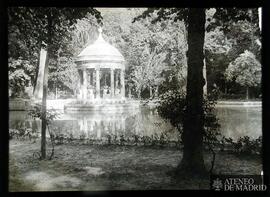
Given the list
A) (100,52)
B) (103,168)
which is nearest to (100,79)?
(100,52)

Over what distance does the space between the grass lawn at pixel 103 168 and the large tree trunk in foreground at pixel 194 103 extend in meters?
0.09

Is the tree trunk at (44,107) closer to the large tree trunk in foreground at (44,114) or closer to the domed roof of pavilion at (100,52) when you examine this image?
the large tree trunk in foreground at (44,114)

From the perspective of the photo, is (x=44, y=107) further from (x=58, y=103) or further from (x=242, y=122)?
(x=242, y=122)

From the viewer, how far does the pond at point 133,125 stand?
4.73 m

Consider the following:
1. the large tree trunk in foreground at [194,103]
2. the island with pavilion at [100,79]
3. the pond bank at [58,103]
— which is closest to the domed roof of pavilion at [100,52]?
the island with pavilion at [100,79]

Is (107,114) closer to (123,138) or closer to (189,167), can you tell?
(123,138)

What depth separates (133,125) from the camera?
4793 mm

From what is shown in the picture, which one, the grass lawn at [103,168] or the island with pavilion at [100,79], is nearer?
the grass lawn at [103,168]


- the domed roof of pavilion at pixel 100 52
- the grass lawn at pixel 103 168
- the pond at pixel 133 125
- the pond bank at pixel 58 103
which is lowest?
the grass lawn at pixel 103 168

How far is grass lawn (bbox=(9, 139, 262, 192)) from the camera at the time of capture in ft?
15.1

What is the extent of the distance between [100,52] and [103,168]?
4.04 feet

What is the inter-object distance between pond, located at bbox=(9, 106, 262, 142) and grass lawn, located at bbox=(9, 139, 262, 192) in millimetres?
141

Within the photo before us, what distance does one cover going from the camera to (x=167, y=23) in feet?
15.6
